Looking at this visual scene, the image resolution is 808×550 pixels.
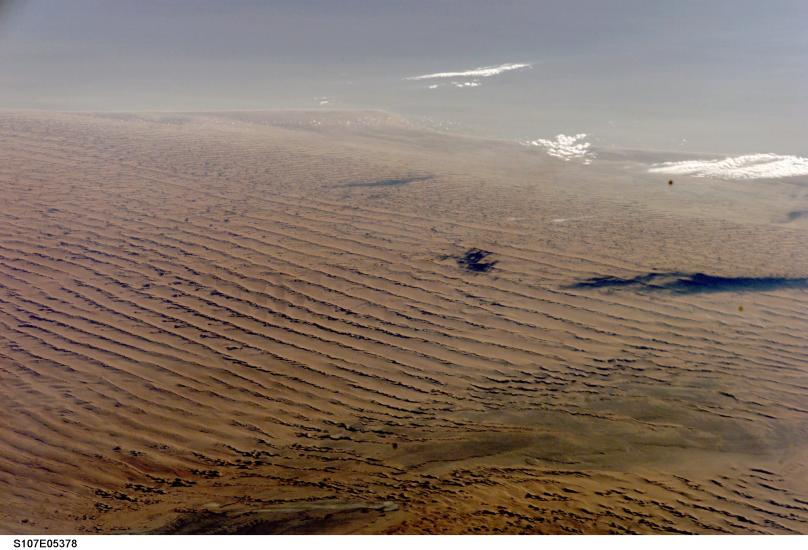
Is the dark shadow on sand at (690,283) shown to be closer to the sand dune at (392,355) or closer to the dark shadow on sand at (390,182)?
the sand dune at (392,355)

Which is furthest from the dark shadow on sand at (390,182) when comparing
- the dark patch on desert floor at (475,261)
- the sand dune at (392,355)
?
the dark patch on desert floor at (475,261)

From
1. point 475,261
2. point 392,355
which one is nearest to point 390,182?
point 475,261

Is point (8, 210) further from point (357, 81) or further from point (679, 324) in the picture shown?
point (357, 81)

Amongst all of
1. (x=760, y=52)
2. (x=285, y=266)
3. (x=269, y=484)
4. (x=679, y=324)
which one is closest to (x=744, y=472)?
(x=679, y=324)

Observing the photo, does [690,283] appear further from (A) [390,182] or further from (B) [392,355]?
(A) [390,182]

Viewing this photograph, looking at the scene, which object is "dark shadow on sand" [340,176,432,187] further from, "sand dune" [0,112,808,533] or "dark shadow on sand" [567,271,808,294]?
"dark shadow on sand" [567,271,808,294]

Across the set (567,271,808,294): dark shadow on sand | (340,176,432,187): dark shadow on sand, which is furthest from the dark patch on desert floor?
(340,176,432,187): dark shadow on sand
